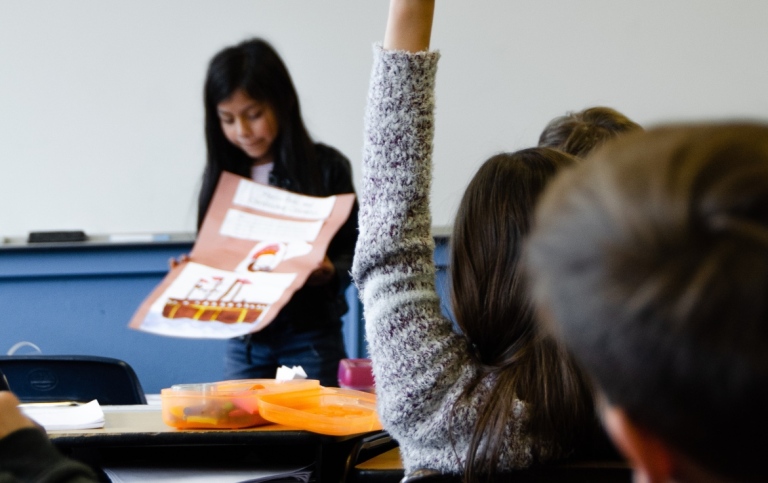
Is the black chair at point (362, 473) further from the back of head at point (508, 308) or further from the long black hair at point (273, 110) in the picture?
the long black hair at point (273, 110)

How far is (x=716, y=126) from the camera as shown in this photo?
330mm

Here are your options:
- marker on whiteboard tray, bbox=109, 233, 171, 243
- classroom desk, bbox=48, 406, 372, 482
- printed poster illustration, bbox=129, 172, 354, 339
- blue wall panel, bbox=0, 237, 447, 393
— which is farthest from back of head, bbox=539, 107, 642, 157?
marker on whiteboard tray, bbox=109, 233, 171, 243

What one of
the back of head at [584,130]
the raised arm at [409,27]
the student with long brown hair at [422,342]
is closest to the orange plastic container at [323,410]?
the student with long brown hair at [422,342]

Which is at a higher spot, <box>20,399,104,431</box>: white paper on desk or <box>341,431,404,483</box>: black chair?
<box>341,431,404,483</box>: black chair

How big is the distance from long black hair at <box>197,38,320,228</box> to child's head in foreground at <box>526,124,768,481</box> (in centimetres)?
153

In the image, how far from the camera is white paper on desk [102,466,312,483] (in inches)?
38.7

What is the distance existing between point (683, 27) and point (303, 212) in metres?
1.54

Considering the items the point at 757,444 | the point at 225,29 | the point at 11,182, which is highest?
the point at 225,29

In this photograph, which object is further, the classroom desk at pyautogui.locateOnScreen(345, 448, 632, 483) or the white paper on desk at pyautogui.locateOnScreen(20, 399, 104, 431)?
the white paper on desk at pyautogui.locateOnScreen(20, 399, 104, 431)

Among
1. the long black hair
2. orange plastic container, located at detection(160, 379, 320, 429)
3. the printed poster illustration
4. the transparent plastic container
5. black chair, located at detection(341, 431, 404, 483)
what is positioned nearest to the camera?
black chair, located at detection(341, 431, 404, 483)

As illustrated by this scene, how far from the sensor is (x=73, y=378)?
4.77 feet

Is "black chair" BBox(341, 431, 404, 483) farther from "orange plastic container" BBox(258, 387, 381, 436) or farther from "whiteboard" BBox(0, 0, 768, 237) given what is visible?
"whiteboard" BBox(0, 0, 768, 237)

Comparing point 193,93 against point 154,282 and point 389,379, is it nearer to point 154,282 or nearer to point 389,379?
point 154,282

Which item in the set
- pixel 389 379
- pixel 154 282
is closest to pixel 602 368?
pixel 389 379
